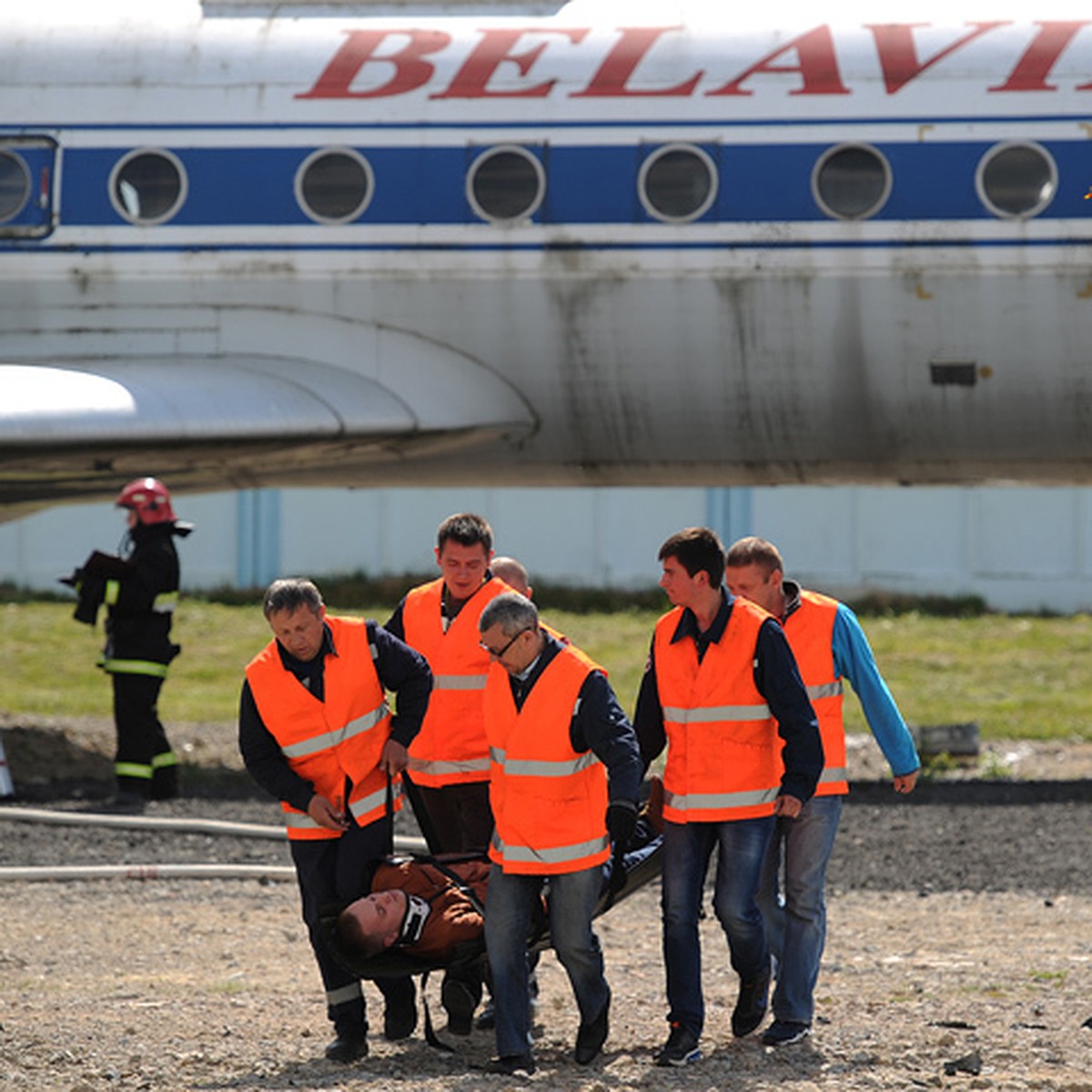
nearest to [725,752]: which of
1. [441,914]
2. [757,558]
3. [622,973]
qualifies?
[757,558]

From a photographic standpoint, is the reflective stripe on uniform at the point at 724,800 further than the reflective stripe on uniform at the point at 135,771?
No

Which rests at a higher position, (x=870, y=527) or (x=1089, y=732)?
(x=870, y=527)

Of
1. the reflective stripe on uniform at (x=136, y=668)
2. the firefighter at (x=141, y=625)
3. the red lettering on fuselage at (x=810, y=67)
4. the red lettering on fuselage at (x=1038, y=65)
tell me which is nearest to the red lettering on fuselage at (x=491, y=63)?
the red lettering on fuselage at (x=810, y=67)

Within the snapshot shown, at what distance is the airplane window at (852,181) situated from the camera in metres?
11.9

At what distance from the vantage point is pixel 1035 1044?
6484mm

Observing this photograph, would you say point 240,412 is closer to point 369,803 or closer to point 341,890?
point 369,803

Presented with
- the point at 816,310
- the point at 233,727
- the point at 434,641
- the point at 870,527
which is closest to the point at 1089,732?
the point at 816,310

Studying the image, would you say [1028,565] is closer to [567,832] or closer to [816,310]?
[816,310]

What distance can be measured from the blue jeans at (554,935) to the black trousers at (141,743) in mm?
6254

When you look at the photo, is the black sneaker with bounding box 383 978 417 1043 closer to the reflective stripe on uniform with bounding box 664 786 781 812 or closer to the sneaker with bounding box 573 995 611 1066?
the sneaker with bounding box 573 995 611 1066

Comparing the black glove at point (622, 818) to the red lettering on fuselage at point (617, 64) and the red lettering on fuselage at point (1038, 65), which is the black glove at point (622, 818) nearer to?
the red lettering on fuselage at point (617, 64)

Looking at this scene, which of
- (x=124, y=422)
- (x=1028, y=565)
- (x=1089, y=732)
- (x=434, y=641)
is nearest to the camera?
(x=434, y=641)

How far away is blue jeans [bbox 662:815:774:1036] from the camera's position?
21.5 feet

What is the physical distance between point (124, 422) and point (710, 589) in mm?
5784
